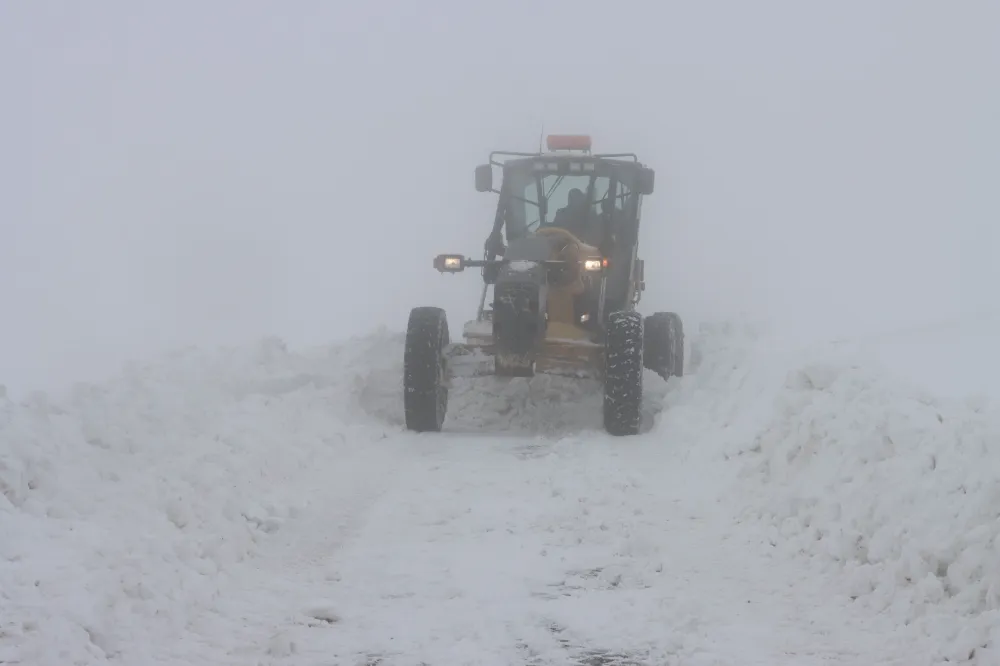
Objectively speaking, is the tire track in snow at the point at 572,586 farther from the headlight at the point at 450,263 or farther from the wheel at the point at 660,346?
the wheel at the point at 660,346

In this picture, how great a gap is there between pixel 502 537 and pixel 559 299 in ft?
14.7

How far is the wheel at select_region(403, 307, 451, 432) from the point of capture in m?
8.15

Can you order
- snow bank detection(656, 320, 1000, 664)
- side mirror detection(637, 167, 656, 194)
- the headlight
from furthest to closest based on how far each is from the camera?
side mirror detection(637, 167, 656, 194) < the headlight < snow bank detection(656, 320, 1000, 664)

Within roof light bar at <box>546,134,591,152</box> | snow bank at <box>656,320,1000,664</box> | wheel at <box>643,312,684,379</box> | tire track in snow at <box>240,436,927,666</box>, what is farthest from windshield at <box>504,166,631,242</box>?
tire track in snow at <box>240,436,927,666</box>

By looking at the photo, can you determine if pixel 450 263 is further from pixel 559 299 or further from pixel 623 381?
pixel 623 381

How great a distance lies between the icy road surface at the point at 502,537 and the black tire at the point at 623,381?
23.0 inches

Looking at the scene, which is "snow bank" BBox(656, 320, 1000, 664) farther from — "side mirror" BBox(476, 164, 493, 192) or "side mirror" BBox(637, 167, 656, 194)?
"side mirror" BBox(476, 164, 493, 192)

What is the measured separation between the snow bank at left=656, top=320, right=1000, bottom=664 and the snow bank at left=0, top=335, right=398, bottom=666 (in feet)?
7.86

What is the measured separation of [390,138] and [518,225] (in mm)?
50964

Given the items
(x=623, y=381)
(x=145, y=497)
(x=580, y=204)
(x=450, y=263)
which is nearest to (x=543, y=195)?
(x=580, y=204)

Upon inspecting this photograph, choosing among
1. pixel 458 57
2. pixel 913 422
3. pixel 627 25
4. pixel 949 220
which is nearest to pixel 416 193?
pixel 949 220

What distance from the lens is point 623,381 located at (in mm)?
8078

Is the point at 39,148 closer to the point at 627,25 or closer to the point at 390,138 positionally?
the point at 390,138

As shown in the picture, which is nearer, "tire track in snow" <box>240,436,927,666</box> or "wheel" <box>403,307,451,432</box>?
"tire track in snow" <box>240,436,927,666</box>
